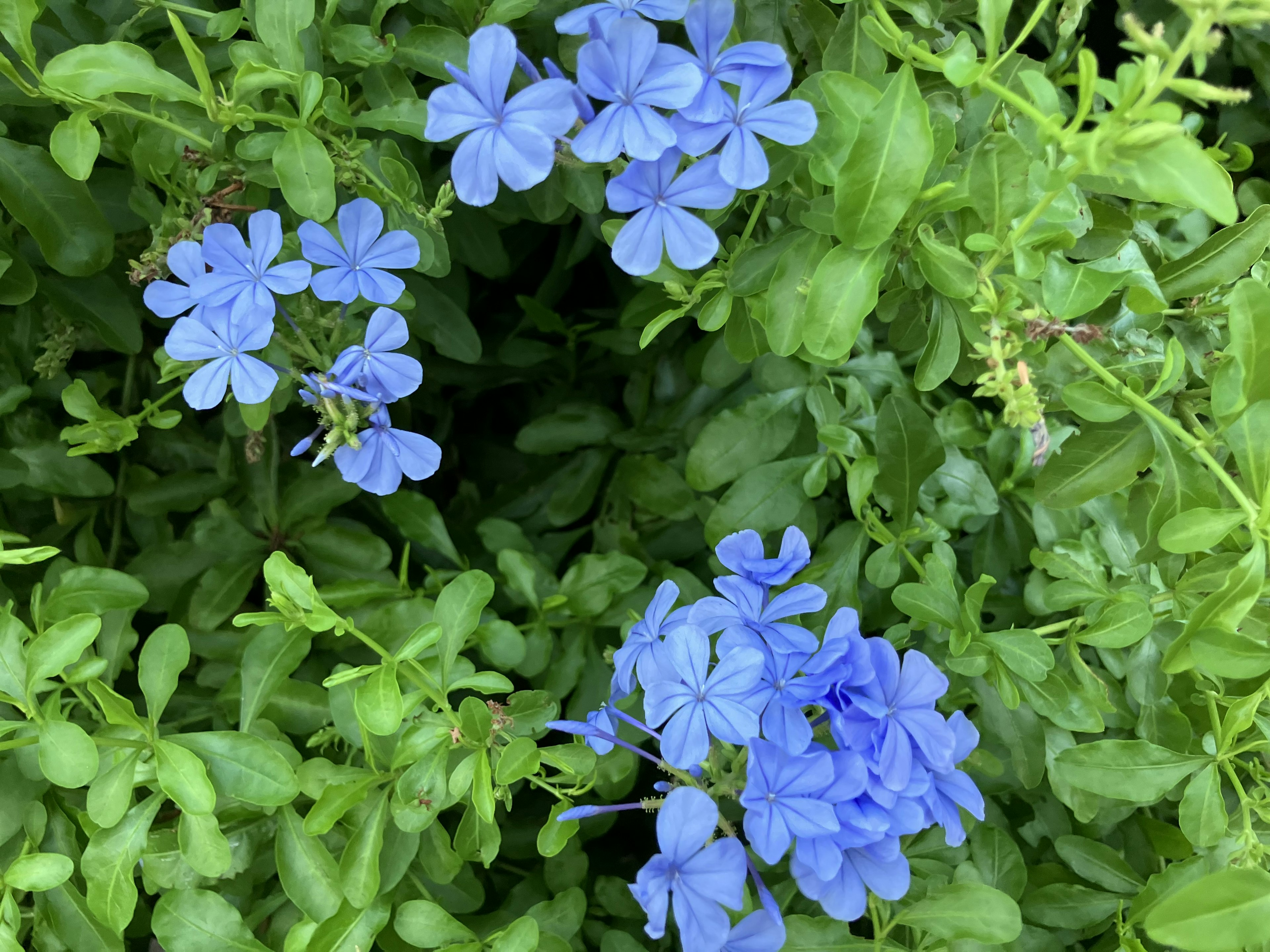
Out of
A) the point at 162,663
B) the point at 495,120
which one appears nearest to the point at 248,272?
the point at 495,120

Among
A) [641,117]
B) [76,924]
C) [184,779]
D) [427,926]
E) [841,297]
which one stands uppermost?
[641,117]

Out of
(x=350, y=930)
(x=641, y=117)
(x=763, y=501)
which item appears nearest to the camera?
(x=641, y=117)

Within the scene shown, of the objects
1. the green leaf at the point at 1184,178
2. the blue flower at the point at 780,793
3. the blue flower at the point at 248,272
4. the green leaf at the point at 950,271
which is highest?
the green leaf at the point at 1184,178

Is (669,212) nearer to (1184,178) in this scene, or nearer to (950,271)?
(950,271)

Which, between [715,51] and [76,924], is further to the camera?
[76,924]

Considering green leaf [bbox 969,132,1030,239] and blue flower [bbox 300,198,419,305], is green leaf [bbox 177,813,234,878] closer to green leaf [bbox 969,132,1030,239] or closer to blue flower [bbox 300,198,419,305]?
blue flower [bbox 300,198,419,305]

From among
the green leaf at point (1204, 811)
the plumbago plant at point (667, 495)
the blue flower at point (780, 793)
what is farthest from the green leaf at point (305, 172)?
the green leaf at point (1204, 811)

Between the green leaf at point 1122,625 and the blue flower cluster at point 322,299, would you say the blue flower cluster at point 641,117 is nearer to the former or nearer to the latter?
the blue flower cluster at point 322,299
